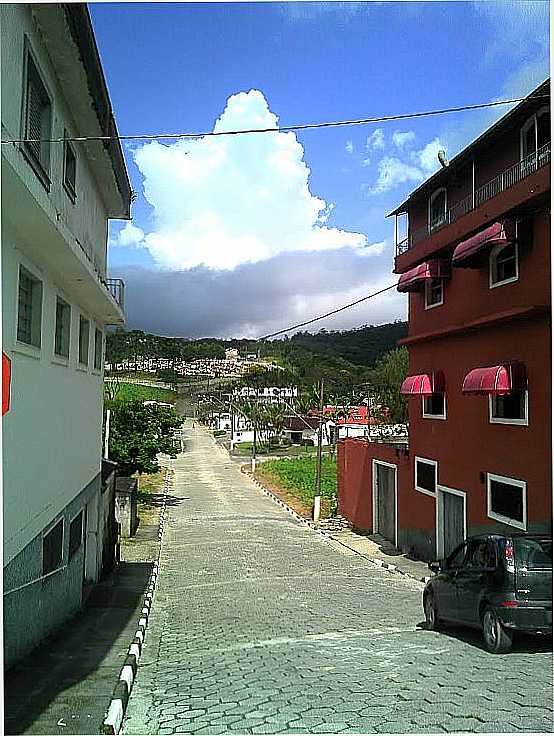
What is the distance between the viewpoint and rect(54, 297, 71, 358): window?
870 centimetres

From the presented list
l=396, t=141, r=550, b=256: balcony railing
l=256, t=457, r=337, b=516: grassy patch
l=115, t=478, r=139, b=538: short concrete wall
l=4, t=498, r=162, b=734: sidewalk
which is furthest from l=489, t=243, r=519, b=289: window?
l=256, t=457, r=337, b=516: grassy patch

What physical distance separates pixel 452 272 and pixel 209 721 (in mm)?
8744

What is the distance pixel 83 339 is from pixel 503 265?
602cm

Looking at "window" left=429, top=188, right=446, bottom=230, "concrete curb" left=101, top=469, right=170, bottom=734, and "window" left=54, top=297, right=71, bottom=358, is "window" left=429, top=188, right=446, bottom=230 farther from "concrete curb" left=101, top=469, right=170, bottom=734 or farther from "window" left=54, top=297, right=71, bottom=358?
"concrete curb" left=101, top=469, right=170, bottom=734

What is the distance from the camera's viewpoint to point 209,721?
4.47 m

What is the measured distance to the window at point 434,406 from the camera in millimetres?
12664

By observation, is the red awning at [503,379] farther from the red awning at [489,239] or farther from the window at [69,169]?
the window at [69,169]

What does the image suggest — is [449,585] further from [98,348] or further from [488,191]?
[98,348]

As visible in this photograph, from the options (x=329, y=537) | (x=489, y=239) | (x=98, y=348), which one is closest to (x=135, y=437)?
(x=329, y=537)

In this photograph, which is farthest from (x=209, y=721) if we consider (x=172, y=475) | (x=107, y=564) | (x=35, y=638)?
(x=172, y=475)

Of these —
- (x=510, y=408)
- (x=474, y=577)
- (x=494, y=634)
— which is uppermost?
(x=510, y=408)

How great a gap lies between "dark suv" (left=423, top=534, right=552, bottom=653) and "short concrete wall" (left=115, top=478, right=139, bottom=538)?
1381 centimetres

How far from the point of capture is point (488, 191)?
34.1 feet

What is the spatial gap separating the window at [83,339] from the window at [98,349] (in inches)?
42.3
